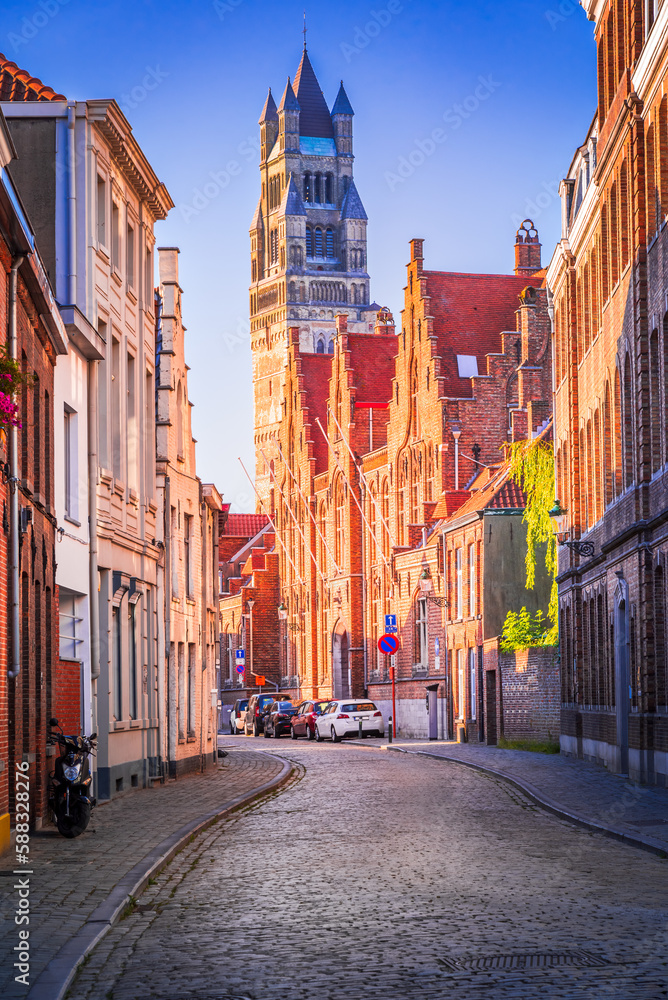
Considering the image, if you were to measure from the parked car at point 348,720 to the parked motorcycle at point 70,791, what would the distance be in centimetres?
3468

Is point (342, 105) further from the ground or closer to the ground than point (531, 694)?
further from the ground

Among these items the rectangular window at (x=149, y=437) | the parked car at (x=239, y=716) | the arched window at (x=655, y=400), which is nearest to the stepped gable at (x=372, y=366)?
the parked car at (x=239, y=716)

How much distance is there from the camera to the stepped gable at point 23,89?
23.5 m

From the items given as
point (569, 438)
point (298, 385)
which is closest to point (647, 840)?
point (569, 438)

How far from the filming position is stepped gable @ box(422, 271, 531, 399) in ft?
203

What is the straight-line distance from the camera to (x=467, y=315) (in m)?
63.5

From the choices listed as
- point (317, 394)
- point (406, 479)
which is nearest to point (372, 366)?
point (317, 394)

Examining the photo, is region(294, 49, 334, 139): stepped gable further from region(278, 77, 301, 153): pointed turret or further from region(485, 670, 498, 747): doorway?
region(485, 670, 498, 747): doorway

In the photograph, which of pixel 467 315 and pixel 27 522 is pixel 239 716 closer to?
pixel 467 315

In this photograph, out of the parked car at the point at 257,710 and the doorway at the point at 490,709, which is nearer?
the doorway at the point at 490,709

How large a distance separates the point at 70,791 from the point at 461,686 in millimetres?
35161

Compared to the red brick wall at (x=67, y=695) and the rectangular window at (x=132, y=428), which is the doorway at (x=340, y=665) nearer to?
the rectangular window at (x=132, y=428)

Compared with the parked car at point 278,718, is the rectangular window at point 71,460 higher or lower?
higher

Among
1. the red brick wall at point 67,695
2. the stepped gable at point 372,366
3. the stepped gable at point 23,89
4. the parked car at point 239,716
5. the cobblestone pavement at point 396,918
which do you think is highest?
the stepped gable at point 372,366
